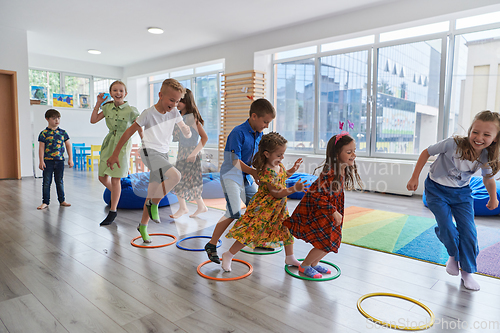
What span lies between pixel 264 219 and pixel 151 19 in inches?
196

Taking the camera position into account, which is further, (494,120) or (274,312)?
(494,120)

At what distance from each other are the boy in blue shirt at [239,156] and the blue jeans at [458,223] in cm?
114

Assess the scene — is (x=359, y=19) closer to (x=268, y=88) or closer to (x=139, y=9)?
(x=268, y=88)

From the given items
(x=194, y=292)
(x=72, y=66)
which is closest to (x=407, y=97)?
(x=194, y=292)

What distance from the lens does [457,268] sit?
2.08 m

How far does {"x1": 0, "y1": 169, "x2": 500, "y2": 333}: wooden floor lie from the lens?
1569 mm

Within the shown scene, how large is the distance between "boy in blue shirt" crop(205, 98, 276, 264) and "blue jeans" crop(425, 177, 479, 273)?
1142mm

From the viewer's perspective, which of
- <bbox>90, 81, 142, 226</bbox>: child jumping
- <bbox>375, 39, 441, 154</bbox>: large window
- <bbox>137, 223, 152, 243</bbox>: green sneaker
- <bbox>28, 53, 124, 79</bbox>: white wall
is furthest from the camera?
<bbox>28, 53, 124, 79</bbox>: white wall

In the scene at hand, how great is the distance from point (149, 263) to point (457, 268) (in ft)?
6.43

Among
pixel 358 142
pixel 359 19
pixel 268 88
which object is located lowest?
pixel 358 142

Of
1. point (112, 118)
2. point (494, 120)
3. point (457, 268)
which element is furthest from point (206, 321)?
point (112, 118)

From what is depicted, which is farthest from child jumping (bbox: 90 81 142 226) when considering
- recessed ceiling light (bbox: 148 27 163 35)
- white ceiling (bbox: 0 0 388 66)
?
recessed ceiling light (bbox: 148 27 163 35)

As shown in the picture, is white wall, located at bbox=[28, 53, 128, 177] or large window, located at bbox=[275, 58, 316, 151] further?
white wall, located at bbox=[28, 53, 128, 177]

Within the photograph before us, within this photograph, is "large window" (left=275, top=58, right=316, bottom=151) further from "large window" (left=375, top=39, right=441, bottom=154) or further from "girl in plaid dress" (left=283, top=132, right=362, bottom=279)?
"girl in plaid dress" (left=283, top=132, right=362, bottom=279)
